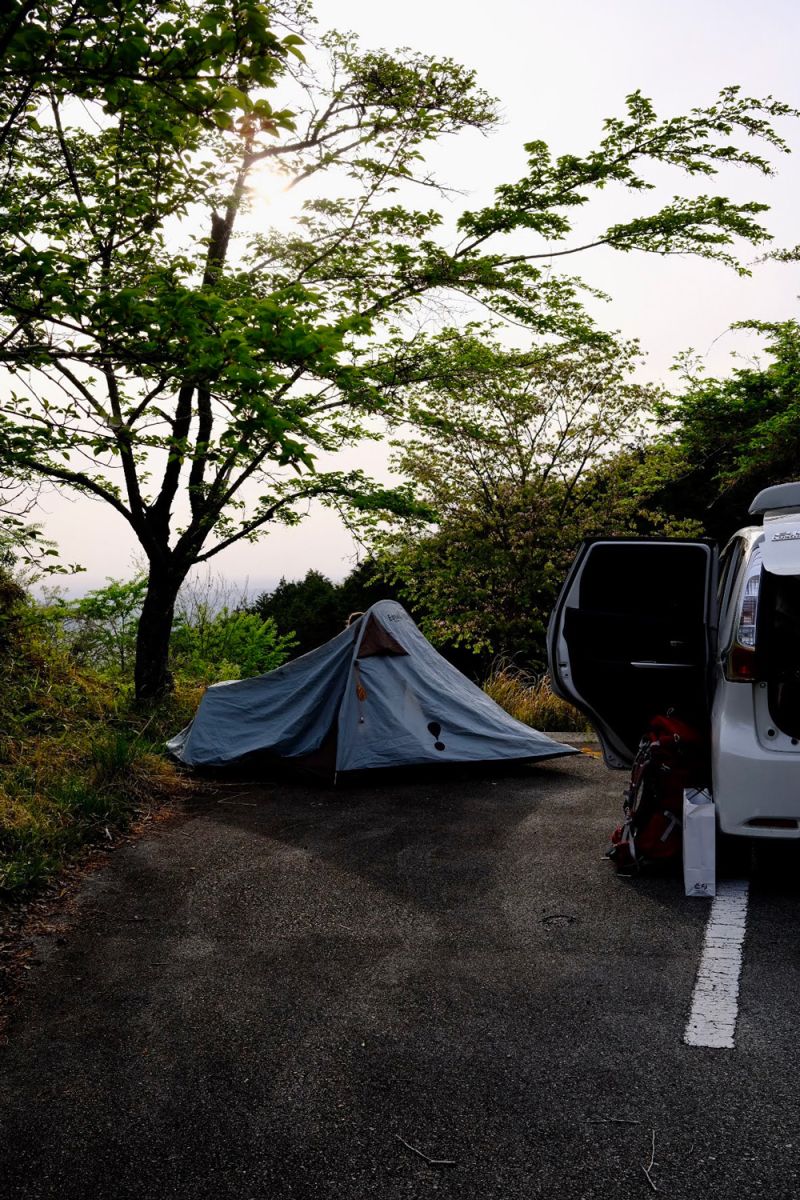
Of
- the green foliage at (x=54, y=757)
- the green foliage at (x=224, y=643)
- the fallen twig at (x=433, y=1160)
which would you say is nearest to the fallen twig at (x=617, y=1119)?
the fallen twig at (x=433, y=1160)

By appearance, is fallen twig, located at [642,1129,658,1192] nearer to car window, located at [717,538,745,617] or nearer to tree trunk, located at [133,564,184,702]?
car window, located at [717,538,745,617]

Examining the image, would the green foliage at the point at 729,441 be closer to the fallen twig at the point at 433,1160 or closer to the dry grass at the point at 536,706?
the dry grass at the point at 536,706

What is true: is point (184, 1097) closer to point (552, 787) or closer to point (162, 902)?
point (162, 902)

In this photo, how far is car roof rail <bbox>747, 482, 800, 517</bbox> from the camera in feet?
20.4

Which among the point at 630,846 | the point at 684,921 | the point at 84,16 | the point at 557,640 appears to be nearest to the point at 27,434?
the point at 84,16

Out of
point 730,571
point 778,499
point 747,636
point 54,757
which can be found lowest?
point 54,757

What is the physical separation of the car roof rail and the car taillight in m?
1.21

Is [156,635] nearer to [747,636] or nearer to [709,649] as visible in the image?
[709,649]

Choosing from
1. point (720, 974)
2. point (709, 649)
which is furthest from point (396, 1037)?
point (709, 649)

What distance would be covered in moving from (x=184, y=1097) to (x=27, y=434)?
686 cm

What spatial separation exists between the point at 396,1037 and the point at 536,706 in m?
9.08

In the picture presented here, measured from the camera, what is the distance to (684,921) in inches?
195

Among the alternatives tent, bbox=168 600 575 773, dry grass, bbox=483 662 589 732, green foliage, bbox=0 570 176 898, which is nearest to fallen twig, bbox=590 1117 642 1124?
green foliage, bbox=0 570 176 898

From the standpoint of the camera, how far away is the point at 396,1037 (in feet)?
12.5
